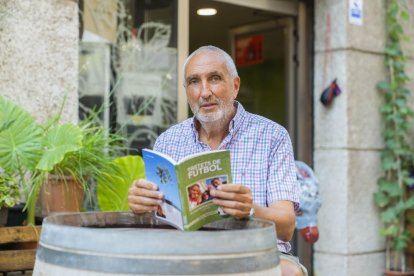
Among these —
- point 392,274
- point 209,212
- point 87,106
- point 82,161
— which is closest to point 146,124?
point 87,106

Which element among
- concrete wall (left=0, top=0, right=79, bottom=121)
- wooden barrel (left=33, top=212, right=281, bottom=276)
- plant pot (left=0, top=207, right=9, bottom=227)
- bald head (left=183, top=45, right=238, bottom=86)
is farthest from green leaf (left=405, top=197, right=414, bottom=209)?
wooden barrel (left=33, top=212, right=281, bottom=276)

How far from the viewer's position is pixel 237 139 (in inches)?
111

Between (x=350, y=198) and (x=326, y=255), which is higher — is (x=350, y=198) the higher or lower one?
the higher one

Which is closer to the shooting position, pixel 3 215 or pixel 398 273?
pixel 3 215

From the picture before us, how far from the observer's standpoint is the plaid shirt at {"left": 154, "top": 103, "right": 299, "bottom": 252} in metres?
2.70

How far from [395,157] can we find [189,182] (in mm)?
4026

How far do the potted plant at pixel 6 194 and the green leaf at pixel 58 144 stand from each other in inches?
6.0

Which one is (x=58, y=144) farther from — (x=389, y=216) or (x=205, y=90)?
(x=389, y=216)

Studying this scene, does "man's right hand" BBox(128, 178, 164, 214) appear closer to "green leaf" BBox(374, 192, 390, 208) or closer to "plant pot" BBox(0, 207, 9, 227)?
"plant pot" BBox(0, 207, 9, 227)

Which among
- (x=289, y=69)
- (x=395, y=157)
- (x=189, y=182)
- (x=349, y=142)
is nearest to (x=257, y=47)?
(x=289, y=69)

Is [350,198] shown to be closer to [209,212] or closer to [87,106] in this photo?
[87,106]

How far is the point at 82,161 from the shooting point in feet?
11.2

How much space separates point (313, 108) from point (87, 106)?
204 cm

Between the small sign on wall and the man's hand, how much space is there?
3.70 m
